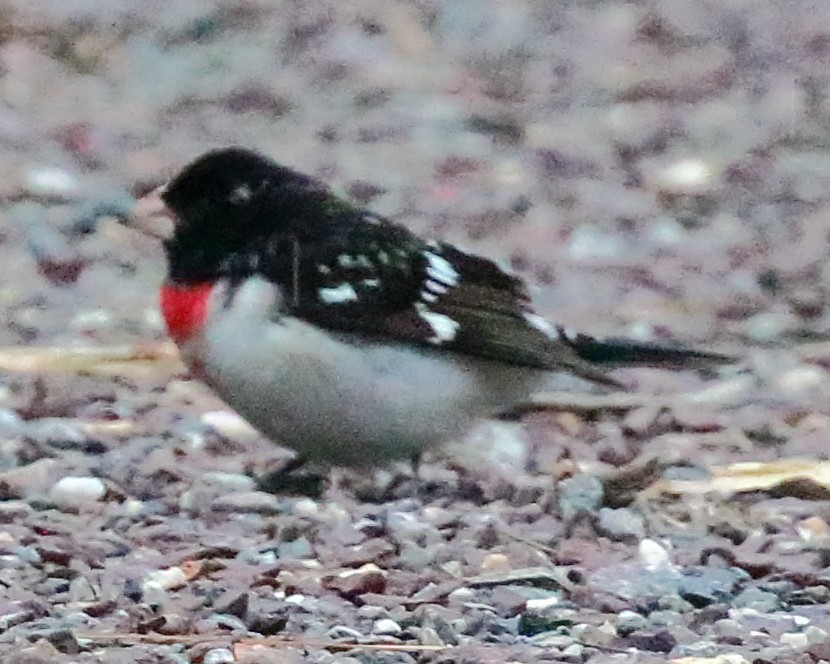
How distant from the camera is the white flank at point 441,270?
4754 millimetres

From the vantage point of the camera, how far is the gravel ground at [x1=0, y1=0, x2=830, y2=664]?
362 centimetres

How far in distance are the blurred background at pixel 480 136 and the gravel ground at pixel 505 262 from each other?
0.02 m

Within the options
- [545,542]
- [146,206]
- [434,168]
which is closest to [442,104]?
[434,168]

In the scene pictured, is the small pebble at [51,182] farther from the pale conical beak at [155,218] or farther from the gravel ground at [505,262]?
the pale conical beak at [155,218]

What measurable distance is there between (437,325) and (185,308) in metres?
0.55

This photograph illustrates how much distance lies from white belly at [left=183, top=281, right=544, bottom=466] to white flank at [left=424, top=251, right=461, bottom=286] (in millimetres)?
185

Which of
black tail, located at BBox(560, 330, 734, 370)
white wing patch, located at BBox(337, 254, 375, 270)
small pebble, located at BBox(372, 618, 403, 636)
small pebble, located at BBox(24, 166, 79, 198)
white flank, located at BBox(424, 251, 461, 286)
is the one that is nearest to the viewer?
small pebble, located at BBox(372, 618, 403, 636)

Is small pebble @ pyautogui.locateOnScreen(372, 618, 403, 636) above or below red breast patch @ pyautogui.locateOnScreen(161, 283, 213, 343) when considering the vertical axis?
below

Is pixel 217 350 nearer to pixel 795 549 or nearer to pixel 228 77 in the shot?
pixel 795 549

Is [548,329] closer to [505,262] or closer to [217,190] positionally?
[217,190]

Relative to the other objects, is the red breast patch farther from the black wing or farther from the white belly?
the black wing

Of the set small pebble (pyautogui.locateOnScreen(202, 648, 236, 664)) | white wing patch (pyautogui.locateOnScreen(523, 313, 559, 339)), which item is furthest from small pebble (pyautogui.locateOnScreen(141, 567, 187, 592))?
white wing patch (pyautogui.locateOnScreen(523, 313, 559, 339))

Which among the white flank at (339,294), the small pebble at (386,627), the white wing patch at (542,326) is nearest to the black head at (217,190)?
the white flank at (339,294)

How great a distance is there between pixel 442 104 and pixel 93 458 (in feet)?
12.7
